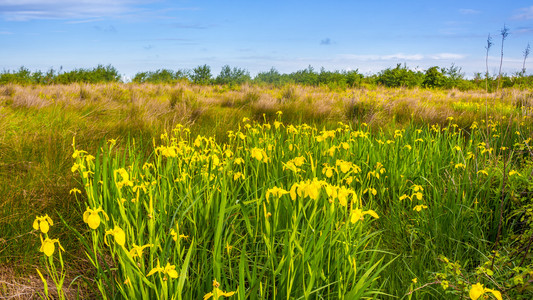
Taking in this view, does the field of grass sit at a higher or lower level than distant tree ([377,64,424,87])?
lower

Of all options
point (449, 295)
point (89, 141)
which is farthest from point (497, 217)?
point (89, 141)

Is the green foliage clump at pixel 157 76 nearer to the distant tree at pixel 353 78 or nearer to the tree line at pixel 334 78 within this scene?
the tree line at pixel 334 78

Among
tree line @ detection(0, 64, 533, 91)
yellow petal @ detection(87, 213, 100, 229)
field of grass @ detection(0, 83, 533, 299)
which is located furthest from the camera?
tree line @ detection(0, 64, 533, 91)

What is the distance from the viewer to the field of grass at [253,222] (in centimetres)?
157

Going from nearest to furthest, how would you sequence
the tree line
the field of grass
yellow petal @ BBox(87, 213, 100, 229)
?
yellow petal @ BBox(87, 213, 100, 229)
the field of grass
the tree line

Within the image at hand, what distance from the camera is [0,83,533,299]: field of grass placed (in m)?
1.57

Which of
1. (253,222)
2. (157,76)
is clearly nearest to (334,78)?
(157,76)

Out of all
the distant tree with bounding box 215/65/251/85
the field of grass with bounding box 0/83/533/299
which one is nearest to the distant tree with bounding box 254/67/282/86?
the distant tree with bounding box 215/65/251/85

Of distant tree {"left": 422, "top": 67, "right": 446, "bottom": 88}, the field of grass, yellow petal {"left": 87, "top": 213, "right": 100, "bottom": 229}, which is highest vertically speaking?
distant tree {"left": 422, "top": 67, "right": 446, "bottom": 88}

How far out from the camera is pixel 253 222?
92.8 inches

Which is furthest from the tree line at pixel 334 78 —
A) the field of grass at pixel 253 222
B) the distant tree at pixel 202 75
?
the field of grass at pixel 253 222

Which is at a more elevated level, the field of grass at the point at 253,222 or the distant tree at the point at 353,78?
the distant tree at the point at 353,78

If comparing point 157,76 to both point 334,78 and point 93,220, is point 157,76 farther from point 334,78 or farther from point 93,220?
point 93,220

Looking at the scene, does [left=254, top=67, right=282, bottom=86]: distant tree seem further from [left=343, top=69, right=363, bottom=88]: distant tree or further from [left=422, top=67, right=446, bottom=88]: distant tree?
[left=422, top=67, right=446, bottom=88]: distant tree
